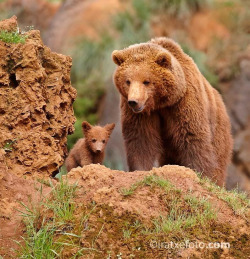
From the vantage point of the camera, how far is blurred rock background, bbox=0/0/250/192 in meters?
17.0

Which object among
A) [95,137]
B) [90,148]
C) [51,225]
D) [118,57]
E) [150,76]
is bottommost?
[90,148]

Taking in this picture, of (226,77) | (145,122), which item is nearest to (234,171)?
(226,77)

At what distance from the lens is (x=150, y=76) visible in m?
7.41

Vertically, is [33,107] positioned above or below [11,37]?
below

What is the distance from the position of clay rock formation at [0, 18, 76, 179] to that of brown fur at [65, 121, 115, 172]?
78.2 inches

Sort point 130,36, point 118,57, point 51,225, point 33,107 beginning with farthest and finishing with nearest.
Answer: point 130,36
point 118,57
point 33,107
point 51,225

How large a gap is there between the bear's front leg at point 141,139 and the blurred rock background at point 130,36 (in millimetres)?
8027

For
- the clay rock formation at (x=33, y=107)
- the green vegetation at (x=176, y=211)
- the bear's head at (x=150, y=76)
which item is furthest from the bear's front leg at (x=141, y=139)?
the green vegetation at (x=176, y=211)

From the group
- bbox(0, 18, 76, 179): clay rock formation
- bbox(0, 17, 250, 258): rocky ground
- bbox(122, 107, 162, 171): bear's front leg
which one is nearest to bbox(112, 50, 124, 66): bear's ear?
bbox(122, 107, 162, 171): bear's front leg

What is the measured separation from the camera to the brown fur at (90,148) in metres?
8.87

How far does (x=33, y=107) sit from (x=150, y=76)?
69.3 inches

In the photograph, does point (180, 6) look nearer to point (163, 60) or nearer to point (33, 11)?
point (33, 11)

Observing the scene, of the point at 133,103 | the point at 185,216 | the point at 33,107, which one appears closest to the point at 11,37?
the point at 33,107

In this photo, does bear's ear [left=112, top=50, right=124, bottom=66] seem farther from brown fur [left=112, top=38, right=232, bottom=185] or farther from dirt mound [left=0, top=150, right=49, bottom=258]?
dirt mound [left=0, top=150, right=49, bottom=258]
